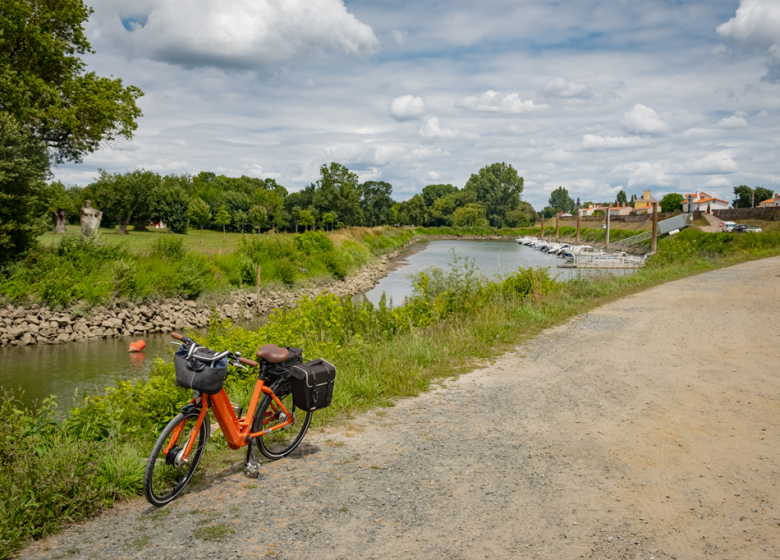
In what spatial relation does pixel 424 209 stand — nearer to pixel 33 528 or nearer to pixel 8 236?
pixel 8 236

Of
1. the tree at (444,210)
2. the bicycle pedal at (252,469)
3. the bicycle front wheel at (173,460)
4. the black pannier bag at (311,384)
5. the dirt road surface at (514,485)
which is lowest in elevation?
the dirt road surface at (514,485)

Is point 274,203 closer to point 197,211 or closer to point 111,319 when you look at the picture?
point 197,211

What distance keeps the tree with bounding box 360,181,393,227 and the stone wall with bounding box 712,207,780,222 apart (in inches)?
2443

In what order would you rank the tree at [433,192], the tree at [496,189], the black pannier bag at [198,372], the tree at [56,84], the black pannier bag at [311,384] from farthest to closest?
1. the tree at [433,192]
2. the tree at [496,189]
3. the tree at [56,84]
4. the black pannier bag at [311,384]
5. the black pannier bag at [198,372]

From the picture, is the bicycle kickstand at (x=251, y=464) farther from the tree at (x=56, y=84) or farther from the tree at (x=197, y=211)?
the tree at (x=197, y=211)

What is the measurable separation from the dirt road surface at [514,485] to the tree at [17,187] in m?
17.4

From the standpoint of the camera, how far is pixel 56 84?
84.4 ft

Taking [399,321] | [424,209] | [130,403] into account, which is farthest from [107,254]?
[424,209]

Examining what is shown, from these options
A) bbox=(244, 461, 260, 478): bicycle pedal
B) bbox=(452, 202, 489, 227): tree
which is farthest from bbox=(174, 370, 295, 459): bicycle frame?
bbox=(452, 202, 489, 227): tree

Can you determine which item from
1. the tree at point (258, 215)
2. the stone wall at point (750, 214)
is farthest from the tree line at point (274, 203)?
the stone wall at point (750, 214)

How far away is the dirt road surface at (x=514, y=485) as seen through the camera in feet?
11.6

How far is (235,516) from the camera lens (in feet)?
12.7

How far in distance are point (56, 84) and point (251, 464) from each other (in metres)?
28.0

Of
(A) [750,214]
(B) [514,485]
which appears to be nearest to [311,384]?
(B) [514,485]
